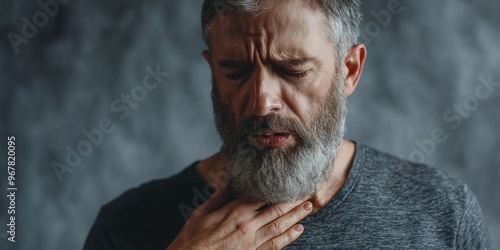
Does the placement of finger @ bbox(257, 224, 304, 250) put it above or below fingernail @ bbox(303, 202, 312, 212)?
below

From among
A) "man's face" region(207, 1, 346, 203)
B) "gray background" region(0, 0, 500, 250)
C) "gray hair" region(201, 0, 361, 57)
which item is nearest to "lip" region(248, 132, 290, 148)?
"man's face" region(207, 1, 346, 203)

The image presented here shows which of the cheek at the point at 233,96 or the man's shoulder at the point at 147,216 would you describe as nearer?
the cheek at the point at 233,96

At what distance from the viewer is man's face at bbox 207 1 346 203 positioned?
57.3 inches

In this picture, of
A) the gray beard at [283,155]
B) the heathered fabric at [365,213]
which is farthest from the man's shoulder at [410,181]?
the gray beard at [283,155]

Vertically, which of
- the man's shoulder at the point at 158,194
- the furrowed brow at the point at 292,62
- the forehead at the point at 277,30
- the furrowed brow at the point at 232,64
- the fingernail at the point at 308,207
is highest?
the forehead at the point at 277,30

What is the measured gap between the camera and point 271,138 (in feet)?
4.89

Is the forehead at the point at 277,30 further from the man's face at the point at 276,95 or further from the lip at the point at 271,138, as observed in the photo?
the lip at the point at 271,138

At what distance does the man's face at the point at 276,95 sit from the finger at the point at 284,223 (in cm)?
3

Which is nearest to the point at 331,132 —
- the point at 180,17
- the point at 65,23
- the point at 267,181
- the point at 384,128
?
the point at 267,181

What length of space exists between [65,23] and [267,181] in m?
0.91

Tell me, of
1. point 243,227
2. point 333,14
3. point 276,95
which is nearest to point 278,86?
point 276,95

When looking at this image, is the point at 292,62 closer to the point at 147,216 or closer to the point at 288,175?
the point at 288,175

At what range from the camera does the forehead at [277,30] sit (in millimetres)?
1452

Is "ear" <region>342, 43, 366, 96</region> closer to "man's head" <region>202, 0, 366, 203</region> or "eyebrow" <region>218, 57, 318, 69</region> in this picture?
"man's head" <region>202, 0, 366, 203</region>
